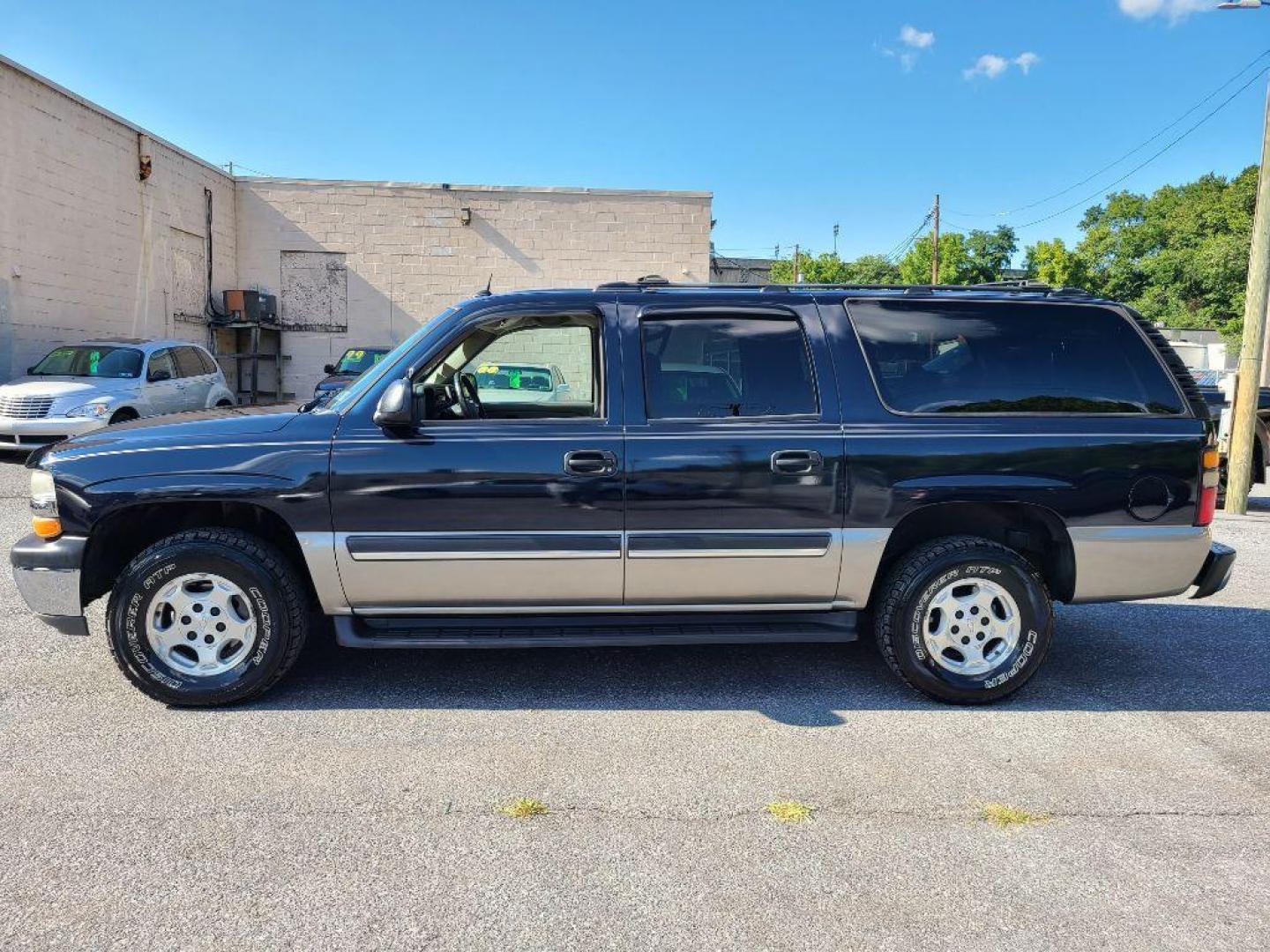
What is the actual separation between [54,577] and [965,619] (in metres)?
4.11

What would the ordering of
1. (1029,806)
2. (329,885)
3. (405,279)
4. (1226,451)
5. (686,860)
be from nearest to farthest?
(329,885) → (686,860) → (1029,806) → (1226,451) → (405,279)

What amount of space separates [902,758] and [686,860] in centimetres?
121

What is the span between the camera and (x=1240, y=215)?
58.1 m

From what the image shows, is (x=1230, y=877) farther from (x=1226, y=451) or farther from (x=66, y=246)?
(x=66, y=246)

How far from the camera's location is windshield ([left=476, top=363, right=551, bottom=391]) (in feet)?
15.2

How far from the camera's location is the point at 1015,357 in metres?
4.31

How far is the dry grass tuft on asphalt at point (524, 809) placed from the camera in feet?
10.4

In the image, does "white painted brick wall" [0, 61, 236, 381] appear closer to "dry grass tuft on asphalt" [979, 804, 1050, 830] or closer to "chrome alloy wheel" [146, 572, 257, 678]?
"chrome alloy wheel" [146, 572, 257, 678]

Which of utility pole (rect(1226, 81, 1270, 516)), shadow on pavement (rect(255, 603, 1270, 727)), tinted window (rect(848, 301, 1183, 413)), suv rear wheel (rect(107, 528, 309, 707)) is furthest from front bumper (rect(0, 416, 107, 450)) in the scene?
utility pole (rect(1226, 81, 1270, 516))

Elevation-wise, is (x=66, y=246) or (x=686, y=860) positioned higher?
(x=66, y=246)

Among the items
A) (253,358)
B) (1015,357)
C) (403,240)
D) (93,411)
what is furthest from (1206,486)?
(253,358)

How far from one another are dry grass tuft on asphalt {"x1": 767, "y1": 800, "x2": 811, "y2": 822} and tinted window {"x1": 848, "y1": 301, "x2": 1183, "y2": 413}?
1983mm

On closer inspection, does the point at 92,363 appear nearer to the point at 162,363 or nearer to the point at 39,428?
the point at 162,363

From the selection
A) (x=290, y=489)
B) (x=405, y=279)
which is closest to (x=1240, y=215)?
(x=405, y=279)
